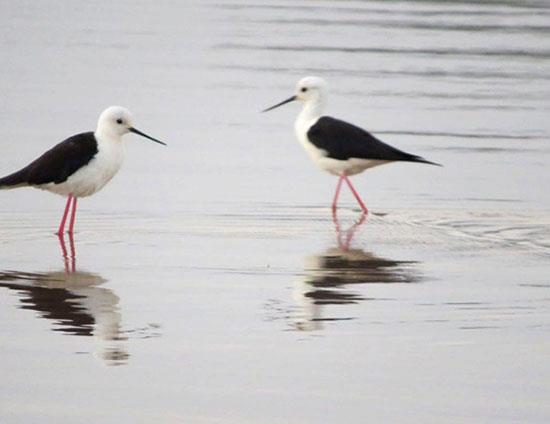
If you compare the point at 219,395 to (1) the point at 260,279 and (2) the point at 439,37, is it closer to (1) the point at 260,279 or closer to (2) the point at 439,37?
(1) the point at 260,279

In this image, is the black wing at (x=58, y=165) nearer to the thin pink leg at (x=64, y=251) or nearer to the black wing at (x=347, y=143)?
the thin pink leg at (x=64, y=251)

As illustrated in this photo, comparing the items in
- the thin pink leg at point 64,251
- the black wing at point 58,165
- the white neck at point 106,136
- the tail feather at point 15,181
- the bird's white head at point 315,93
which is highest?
the bird's white head at point 315,93

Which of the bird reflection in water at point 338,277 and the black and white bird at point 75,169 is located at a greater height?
the black and white bird at point 75,169

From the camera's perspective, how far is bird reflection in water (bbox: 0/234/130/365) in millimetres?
9172

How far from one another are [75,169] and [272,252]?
182 centimetres

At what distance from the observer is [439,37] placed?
30.5 metres

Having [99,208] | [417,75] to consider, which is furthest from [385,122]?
[99,208]

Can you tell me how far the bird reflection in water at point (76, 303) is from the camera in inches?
361

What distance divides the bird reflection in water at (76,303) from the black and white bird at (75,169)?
1393 mm

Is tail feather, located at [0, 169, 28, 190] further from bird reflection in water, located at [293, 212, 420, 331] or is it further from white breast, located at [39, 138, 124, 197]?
bird reflection in water, located at [293, 212, 420, 331]

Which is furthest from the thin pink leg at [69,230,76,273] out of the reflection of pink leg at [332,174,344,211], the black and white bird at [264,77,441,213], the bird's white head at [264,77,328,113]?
the bird's white head at [264,77,328,113]

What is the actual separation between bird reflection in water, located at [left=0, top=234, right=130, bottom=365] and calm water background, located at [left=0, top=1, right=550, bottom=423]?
24 mm

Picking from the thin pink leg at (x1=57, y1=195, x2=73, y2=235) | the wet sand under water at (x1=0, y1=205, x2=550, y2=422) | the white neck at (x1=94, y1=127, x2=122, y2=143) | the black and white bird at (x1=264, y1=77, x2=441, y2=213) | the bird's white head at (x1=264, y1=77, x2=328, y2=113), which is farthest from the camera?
the bird's white head at (x1=264, y1=77, x2=328, y2=113)

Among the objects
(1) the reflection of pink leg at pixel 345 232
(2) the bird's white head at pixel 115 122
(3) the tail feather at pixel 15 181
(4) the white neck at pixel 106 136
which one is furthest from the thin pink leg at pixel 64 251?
(1) the reflection of pink leg at pixel 345 232
